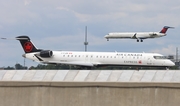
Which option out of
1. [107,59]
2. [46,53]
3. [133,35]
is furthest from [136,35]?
[107,59]

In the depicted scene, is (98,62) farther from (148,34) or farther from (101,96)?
(148,34)

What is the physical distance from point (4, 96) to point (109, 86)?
3879 millimetres

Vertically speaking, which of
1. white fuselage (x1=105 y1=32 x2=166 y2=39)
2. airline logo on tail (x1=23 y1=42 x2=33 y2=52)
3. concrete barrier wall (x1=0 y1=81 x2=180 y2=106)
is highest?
concrete barrier wall (x1=0 y1=81 x2=180 y2=106)

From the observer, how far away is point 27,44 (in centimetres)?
6103

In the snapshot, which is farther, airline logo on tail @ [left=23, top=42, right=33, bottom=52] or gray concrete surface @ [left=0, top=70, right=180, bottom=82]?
airline logo on tail @ [left=23, top=42, right=33, bottom=52]

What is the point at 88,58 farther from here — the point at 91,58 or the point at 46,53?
the point at 46,53

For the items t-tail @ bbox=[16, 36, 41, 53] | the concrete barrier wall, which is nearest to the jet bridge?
the concrete barrier wall

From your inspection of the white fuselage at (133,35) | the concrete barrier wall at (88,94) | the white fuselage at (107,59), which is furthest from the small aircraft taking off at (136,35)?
the concrete barrier wall at (88,94)

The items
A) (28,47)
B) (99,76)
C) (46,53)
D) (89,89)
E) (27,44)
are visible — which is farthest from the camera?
(27,44)

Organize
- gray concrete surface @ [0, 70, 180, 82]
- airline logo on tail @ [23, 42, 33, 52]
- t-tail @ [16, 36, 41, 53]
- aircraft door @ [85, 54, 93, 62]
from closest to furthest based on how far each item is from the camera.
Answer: gray concrete surface @ [0, 70, 180, 82] → aircraft door @ [85, 54, 93, 62] → t-tail @ [16, 36, 41, 53] → airline logo on tail @ [23, 42, 33, 52]

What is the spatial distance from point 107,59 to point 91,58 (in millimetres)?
2305

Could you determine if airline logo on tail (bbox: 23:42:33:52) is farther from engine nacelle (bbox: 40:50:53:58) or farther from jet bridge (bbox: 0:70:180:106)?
jet bridge (bbox: 0:70:180:106)

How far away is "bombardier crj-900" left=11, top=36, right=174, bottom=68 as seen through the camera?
51.7m

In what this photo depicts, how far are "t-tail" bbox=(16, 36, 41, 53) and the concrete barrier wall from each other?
42826 mm
